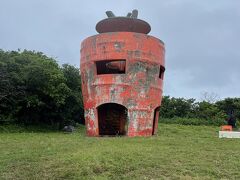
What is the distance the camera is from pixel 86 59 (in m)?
19.6

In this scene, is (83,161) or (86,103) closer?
(83,161)

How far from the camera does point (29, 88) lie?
2409 centimetres

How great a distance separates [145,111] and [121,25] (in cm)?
532

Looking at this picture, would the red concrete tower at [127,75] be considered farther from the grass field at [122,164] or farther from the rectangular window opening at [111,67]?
the grass field at [122,164]

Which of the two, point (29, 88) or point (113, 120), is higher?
point (29, 88)

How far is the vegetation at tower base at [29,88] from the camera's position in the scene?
74.6 ft

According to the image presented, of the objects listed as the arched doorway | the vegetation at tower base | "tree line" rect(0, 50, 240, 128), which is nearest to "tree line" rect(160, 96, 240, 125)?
"tree line" rect(0, 50, 240, 128)

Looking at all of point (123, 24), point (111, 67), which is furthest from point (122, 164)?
point (111, 67)

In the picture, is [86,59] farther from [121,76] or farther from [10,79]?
[10,79]

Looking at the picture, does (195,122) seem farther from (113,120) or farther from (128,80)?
(128,80)

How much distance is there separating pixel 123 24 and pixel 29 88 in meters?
8.72

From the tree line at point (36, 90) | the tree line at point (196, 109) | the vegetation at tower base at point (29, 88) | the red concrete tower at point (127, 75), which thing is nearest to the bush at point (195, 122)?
the tree line at point (196, 109)

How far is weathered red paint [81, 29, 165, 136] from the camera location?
59.7 ft

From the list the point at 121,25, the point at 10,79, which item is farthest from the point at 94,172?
the point at 10,79
